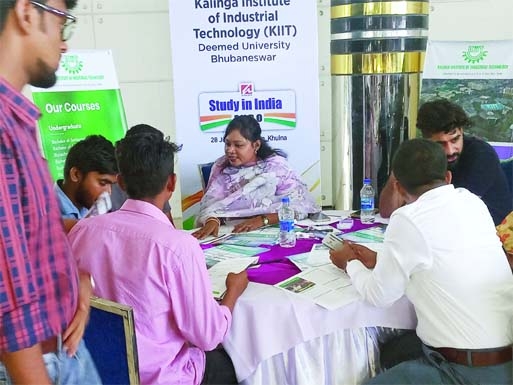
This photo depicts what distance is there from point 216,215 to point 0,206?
1859 millimetres

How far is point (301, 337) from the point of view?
1.66 m

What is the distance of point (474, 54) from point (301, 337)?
2684mm

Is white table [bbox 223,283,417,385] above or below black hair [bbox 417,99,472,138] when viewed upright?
below

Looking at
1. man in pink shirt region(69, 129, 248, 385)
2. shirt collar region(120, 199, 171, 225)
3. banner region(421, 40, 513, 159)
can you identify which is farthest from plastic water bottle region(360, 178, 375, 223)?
banner region(421, 40, 513, 159)

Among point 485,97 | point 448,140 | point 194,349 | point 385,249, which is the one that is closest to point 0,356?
point 194,349

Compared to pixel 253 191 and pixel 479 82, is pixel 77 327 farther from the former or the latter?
pixel 479 82

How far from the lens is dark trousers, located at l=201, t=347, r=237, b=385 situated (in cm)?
168

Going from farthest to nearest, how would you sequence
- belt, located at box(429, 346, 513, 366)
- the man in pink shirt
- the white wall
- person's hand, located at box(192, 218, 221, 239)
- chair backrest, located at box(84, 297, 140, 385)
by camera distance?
the white wall
person's hand, located at box(192, 218, 221, 239)
belt, located at box(429, 346, 513, 366)
the man in pink shirt
chair backrest, located at box(84, 297, 140, 385)

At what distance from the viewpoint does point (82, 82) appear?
3377 mm

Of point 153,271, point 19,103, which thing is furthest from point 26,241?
point 153,271

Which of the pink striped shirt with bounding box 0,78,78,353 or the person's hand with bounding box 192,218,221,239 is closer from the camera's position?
the pink striped shirt with bounding box 0,78,78,353

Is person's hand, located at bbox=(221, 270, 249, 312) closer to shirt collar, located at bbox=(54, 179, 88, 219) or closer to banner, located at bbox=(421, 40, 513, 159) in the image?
shirt collar, located at bbox=(54, 179, 88, 219)

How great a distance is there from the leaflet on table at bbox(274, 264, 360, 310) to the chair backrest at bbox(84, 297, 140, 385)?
0.61 metres

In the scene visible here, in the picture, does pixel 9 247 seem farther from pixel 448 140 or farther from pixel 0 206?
pixel 448 140
